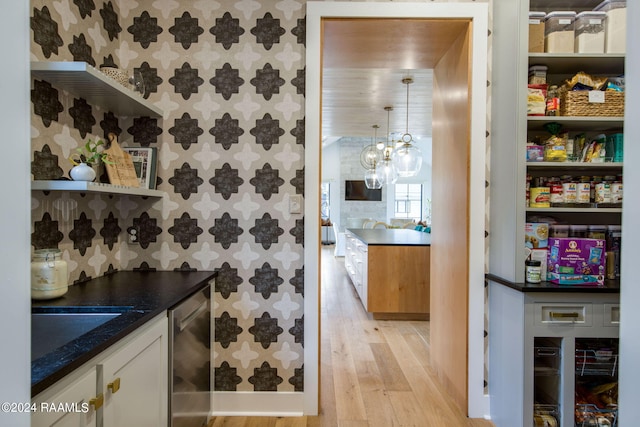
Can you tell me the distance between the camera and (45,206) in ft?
5.05

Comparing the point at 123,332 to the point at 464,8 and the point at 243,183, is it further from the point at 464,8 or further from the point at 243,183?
the point at 464,8

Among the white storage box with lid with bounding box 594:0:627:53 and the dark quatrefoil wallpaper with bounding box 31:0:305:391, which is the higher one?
the white storage box with lid with bounding box 594:0:627:53

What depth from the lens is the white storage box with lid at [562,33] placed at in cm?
187

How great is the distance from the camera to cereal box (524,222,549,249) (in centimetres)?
187

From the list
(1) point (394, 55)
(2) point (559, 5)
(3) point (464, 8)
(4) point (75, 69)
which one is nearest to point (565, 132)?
(2) point (559, 5)

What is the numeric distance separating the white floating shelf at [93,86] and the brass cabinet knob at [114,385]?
46.4 inches

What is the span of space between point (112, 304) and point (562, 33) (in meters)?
2.54

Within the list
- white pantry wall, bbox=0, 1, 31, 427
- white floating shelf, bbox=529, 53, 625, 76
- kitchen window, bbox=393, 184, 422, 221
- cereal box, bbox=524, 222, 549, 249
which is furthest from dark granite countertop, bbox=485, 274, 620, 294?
kitchen window, bbox=393, 184, 422, 221

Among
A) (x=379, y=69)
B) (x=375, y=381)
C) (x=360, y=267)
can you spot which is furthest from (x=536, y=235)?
(x=360, y=267)

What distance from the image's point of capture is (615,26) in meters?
1.83

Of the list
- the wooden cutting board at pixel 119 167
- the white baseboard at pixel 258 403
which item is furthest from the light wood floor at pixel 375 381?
the wooden cutting board at pixel 119 167

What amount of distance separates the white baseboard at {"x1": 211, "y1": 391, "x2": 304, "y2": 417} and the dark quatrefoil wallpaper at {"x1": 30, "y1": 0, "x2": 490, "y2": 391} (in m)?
0.04

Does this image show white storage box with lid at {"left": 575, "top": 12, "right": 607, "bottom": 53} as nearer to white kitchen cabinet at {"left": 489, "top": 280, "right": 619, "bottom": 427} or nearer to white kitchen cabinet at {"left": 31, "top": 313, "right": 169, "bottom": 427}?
white kitchen cabinet at {"left": 489, "top": 280, "right": 619, "bottom": 427}

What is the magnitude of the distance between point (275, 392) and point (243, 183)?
1.28 metres
